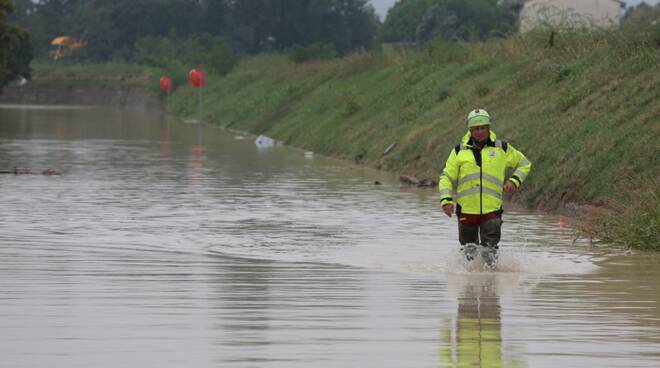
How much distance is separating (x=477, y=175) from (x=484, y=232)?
0.57 meters

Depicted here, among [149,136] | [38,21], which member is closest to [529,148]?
[149,136]

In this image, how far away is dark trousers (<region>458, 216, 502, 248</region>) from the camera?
568 inches

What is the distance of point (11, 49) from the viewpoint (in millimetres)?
70312

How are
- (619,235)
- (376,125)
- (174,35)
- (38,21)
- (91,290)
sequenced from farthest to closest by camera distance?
(38,21), (174,35), (376,125), (619,235), (91,290)

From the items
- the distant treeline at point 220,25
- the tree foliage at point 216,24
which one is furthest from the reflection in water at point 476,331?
the tree foliage at point 216,24

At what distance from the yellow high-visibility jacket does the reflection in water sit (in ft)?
2.47

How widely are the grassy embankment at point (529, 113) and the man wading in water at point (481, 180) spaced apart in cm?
293

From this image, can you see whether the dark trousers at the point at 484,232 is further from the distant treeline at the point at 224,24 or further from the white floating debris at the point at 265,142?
the distant treeline at the point at 224,24

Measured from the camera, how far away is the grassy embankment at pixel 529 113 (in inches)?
841

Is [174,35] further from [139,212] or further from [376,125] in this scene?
[139,212]

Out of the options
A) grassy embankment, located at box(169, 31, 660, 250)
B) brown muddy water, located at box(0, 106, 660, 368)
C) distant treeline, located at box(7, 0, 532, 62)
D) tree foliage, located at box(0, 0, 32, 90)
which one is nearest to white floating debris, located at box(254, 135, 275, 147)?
grassy embankment, located at box(169, 31, 660, 250)

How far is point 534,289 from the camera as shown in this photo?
1352cm

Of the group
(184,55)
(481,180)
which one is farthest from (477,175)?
(184,55)

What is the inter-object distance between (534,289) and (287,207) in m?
10.2
